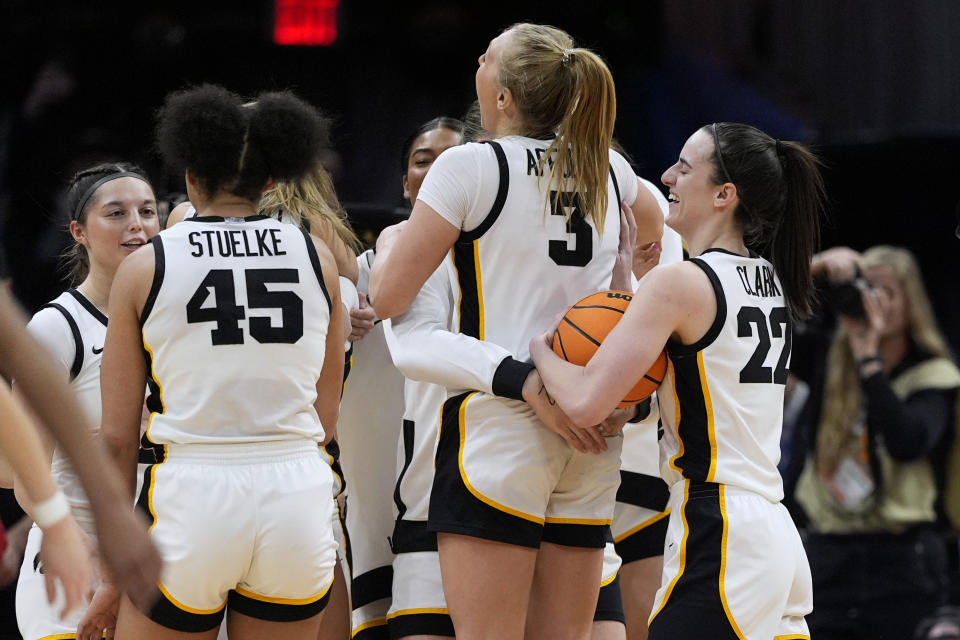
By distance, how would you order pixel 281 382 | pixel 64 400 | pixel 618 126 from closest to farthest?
1. pixel 64 400
2. pixel 281 382
3. pixel 618 126

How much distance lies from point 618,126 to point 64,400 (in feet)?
25.2

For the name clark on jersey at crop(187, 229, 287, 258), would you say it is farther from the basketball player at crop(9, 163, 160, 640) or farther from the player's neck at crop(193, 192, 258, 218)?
the basketball player at crop(9, 163, 160, 640)

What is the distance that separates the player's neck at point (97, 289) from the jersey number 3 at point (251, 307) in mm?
824

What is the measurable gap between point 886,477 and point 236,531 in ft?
12.2

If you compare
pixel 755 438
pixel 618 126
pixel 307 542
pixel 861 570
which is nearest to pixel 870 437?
pixel 861 570

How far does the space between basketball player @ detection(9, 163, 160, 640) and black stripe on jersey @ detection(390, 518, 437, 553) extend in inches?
33.0

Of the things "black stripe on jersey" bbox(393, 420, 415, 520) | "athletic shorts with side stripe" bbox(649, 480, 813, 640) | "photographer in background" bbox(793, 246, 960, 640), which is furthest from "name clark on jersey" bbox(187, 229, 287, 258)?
"photographer in background" bbox(793, 246, 960, 640)

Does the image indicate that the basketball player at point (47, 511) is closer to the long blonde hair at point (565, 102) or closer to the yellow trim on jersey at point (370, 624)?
the long blonde hair at point (565, 102)

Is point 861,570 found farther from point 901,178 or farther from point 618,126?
point 618,126

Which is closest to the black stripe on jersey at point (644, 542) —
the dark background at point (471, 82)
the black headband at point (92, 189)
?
the black headband at point (92, 189)

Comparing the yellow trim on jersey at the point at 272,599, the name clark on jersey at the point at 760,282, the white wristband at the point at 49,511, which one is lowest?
the yellow trim on jersey at the point at 272,599

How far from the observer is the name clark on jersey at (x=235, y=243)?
114 inches

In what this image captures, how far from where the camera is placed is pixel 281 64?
364 inches

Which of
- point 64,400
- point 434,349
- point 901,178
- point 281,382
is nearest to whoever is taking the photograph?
point 64,400
